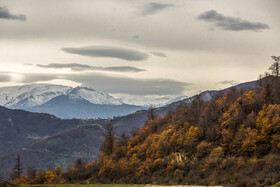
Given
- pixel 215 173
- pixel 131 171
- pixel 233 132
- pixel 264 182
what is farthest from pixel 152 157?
pixel 264 182

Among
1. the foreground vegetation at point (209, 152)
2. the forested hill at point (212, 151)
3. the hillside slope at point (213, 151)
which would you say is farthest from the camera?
the foreground vegetation at point (209, 152)

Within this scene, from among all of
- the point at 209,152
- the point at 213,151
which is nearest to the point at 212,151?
the point at 213,151

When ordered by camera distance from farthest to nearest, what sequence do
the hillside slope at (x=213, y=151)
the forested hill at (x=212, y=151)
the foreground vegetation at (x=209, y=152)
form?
the foreground vegetation at (x=209, y=152) < the forested hill at (x=212, y=151) < the hillside slope at (x=213, y=151)

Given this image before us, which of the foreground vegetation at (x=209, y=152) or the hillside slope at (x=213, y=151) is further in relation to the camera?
the foreground vegetation at (x=209, y=152)

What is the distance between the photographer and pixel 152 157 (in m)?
107

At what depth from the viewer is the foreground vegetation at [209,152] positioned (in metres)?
72.9

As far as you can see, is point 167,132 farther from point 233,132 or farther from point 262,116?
point 262,116

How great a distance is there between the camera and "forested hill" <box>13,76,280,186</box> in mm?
72438

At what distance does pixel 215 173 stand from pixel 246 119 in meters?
37.5

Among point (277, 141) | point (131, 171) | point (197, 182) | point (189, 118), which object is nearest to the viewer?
point (197, 182)

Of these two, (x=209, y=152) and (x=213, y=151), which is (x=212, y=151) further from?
(x=209, y=152)

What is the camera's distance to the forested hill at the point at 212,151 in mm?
72438

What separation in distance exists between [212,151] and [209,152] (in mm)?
3461

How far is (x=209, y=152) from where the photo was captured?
9400 centimetres
